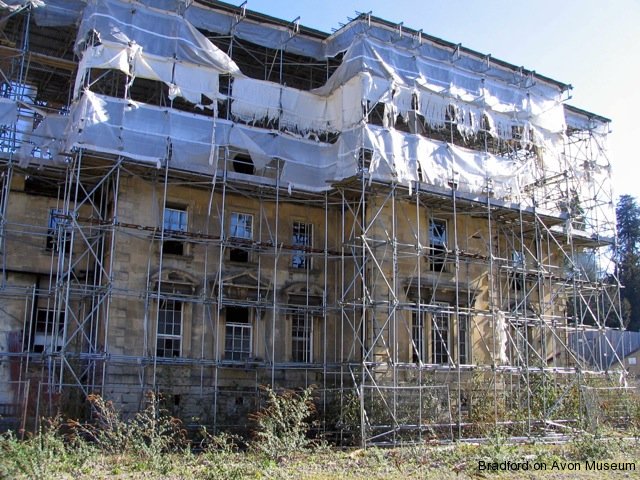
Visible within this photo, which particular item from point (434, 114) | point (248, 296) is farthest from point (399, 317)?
point (434, 114)

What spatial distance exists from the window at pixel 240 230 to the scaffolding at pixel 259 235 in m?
0.07

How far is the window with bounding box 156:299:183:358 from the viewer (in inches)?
933

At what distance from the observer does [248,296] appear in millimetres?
25344

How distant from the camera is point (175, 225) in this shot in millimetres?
24891

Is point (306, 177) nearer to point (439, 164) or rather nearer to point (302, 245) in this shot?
point (302, 245)

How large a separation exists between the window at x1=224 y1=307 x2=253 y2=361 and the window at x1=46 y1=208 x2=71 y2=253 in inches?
237

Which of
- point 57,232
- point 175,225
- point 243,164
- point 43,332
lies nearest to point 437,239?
point 243,164

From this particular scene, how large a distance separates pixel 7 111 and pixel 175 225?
6495 millimetres

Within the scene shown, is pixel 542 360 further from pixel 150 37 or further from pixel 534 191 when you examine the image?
pixel 150 37

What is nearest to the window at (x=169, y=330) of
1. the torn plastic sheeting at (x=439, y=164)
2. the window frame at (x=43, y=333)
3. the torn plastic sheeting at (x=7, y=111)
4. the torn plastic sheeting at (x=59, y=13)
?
the window frame at (x=43, y=333)

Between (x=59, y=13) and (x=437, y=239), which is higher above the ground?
(x=59, y=13)

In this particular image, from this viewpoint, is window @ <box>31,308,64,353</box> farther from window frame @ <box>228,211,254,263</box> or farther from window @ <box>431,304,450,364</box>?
window @ <box>431,304,450,364</box>

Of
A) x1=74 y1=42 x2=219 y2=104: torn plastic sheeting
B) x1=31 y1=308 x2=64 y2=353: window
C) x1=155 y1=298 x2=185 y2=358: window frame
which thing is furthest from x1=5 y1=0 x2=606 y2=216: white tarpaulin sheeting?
x1=31 y1=308 x2=64 y2=353: window

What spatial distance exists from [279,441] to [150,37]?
47.6ft
